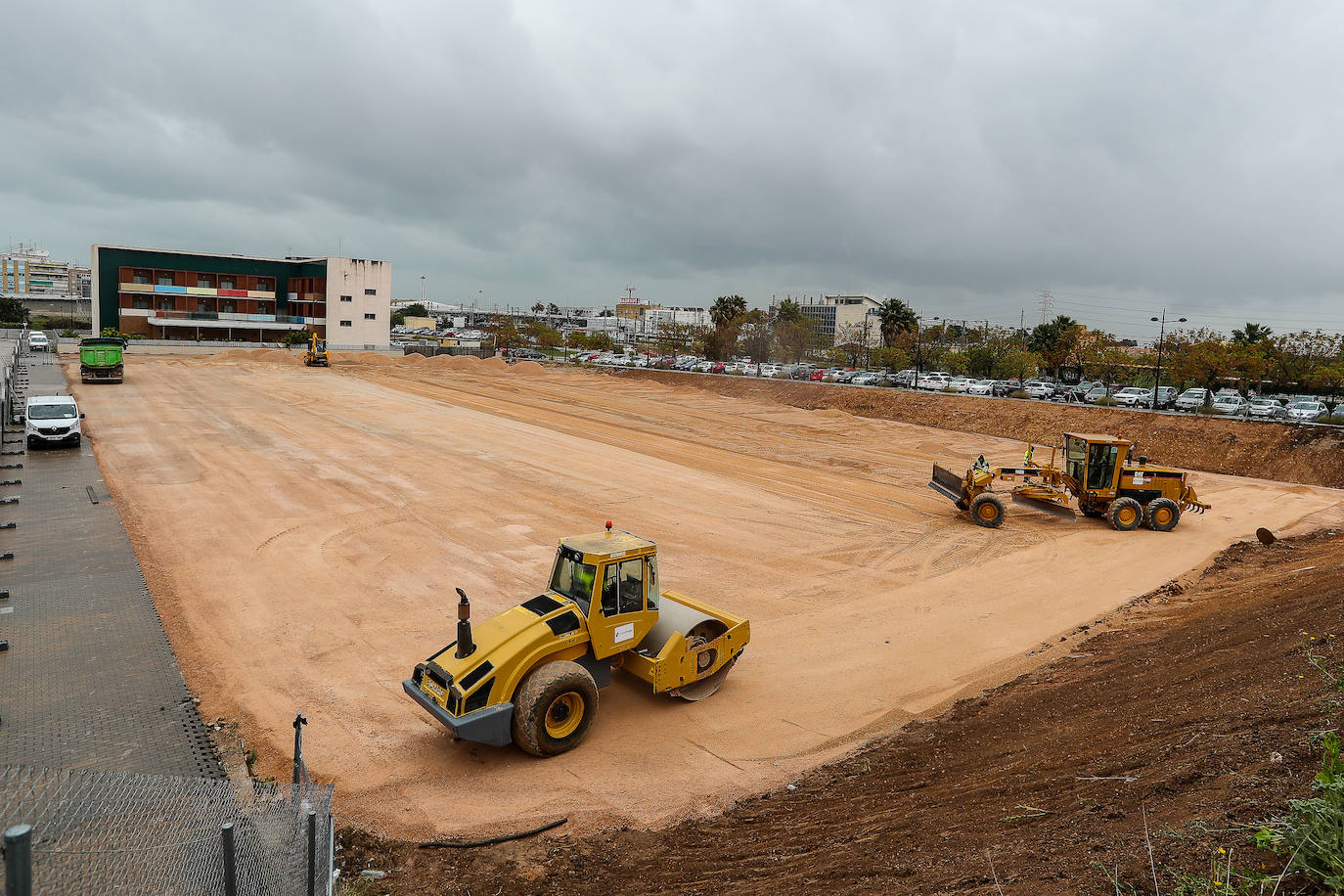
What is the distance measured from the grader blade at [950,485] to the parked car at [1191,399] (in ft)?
98.0

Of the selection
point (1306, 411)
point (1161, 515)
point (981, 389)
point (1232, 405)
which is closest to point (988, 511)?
point (1161, 515)

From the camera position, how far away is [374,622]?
1446 cm

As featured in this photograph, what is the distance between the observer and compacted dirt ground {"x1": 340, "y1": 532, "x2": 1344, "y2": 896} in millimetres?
6020

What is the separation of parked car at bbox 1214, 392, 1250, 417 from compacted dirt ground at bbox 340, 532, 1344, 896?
38.5m

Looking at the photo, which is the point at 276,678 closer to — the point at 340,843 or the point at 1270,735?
the point at 340,843

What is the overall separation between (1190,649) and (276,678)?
42.9 ft

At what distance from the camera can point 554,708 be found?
10.0m

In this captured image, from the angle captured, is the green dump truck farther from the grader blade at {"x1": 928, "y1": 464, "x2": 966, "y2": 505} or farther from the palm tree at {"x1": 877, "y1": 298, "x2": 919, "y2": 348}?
the palm tree at {"x1": 877, "y1": 298, "x2": 919, "y2": 348}

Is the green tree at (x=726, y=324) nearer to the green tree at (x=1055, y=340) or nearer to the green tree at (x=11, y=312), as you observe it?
the green tree at (x=1055, y=340)

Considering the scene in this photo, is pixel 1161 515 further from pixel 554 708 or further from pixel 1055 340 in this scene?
pixel 1055 340

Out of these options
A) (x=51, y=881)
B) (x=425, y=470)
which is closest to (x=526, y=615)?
(x=51, y=881)

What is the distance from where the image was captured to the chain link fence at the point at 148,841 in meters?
4.31

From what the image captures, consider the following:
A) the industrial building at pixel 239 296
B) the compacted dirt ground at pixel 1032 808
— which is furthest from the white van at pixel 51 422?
the industrial building at pixel 239 296

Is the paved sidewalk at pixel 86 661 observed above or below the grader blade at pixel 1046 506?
below
